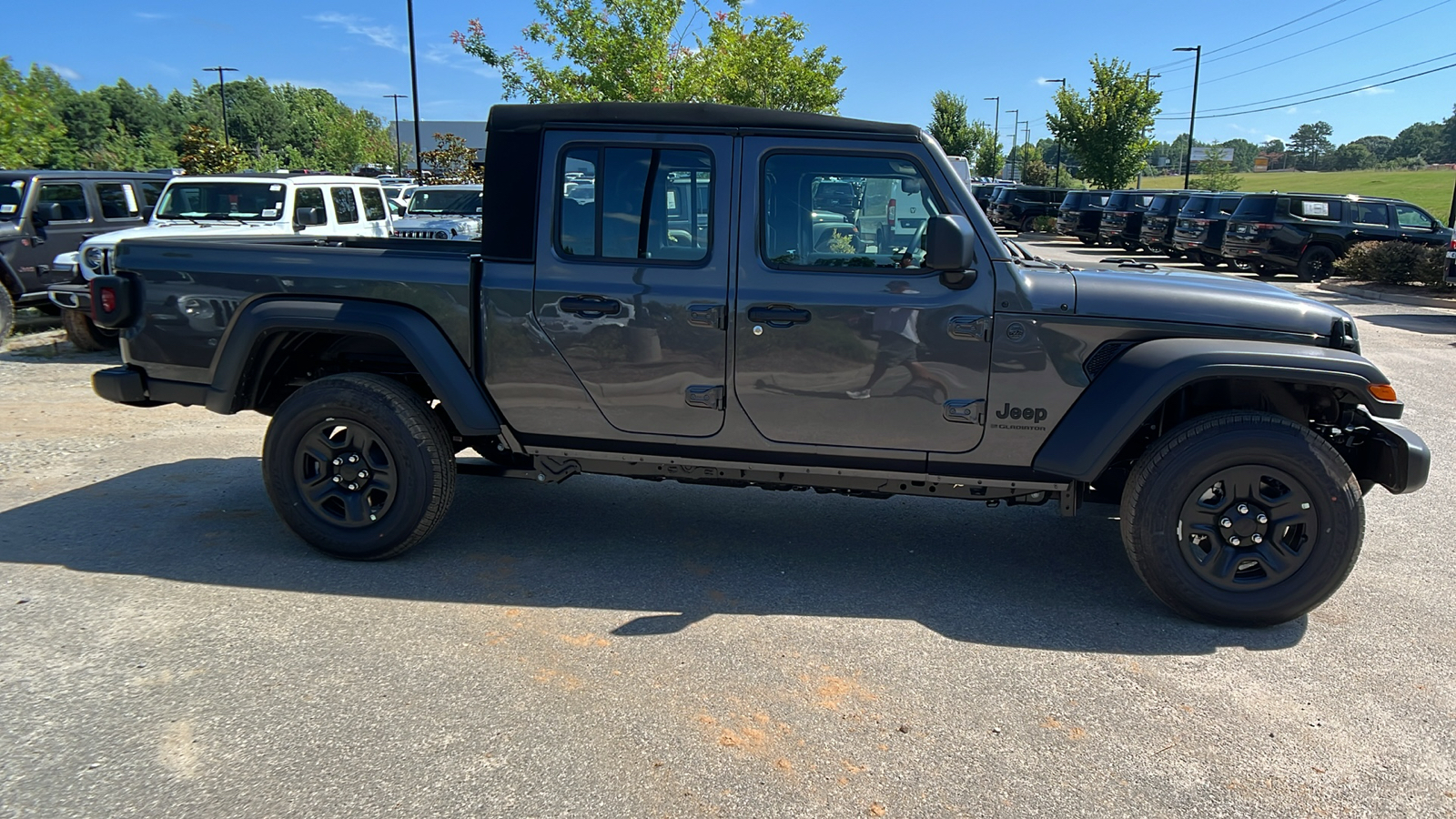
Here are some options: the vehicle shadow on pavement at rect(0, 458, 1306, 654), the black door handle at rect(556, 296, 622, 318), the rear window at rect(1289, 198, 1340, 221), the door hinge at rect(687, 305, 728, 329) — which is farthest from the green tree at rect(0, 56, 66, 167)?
the rear window at rect(1289, 198, 1340, 221)

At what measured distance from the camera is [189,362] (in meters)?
4.59

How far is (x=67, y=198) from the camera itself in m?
11.9

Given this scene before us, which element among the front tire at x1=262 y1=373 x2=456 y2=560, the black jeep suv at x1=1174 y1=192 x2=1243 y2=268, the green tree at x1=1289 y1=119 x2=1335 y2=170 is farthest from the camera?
the green tree at x1=1289 y1=119 x2=1335 y2=170

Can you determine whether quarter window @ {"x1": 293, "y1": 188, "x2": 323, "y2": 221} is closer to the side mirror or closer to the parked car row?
the side mirror

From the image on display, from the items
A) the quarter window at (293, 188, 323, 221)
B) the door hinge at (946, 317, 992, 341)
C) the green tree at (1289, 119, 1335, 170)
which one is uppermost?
the green tree at (1289, 119, 1335, 170)

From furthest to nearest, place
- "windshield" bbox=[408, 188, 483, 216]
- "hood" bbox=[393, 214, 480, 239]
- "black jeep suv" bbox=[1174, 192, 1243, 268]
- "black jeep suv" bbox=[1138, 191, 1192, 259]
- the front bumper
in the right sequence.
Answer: "black jeep suv" bbox=[1138, 191, 1192, 259] → "black jeep suv" bbox=[1174, 192, 1243, 268] → "windshield" bbox=[408, 188, 483, 216] → "hood" bbox=[393, 214, 480, 239] → the front bumper

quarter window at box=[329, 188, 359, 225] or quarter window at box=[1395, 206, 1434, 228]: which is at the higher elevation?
quarter window at box=[1395, 206, 1434, 228]

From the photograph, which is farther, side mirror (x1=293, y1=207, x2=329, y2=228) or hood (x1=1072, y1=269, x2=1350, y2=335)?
side mirror (x1=293, y1=207, x2=329, y2=228)

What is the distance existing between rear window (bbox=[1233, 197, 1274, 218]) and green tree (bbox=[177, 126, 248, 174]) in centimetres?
2542

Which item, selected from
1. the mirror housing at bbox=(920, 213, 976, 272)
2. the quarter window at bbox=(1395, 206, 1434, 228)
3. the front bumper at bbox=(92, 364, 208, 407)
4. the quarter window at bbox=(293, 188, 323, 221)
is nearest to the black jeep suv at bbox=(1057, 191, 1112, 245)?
the quarter window at bbox=(1395, 206, 1434, 228)

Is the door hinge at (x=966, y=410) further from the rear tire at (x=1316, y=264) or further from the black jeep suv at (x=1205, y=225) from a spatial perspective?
the black jeep suv at (x=1205, y=225)

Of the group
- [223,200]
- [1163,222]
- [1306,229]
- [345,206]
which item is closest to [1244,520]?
[345,206]

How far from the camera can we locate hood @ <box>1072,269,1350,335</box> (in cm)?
395

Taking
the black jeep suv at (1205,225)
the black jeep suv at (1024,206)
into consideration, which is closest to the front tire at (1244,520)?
the black jeep suv at (1205,225)
